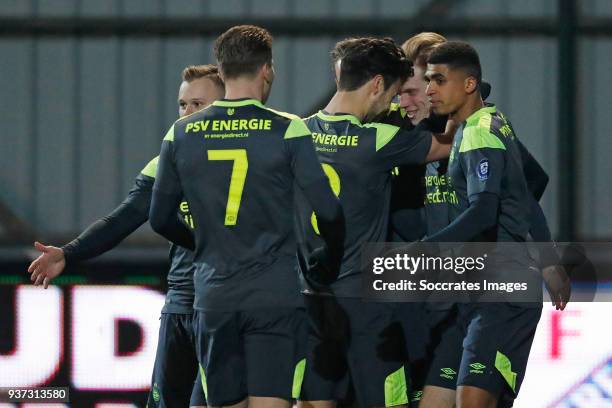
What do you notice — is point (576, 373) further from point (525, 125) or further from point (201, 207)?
point (525, 125)

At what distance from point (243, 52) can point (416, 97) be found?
1270 mm

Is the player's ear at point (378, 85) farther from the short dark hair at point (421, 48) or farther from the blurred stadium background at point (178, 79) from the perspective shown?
the blurred stadium background at point (178, 79)

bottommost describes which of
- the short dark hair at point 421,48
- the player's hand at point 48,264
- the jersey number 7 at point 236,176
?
the player's hand at point 48,264

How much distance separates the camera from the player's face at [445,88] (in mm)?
5133

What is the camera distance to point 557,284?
526cm

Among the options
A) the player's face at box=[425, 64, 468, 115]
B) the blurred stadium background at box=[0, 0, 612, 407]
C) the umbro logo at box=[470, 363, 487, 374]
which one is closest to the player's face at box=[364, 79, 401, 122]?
the player's face at box=[425, 64, 468, 115]

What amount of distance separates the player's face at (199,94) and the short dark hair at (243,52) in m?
1.05

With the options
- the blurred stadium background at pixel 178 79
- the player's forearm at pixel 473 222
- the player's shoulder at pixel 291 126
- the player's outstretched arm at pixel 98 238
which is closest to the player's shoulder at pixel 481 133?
the player's forearm at pixel 473 222

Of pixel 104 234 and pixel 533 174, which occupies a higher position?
pixel 533 174

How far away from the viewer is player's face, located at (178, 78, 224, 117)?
572cm

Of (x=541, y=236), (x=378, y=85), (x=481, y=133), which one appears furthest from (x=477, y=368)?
(x=378, y=85)

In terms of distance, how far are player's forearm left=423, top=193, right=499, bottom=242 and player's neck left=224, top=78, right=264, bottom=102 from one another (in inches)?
32.1

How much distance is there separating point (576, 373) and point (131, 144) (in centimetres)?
544

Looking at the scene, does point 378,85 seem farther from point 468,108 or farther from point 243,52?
point 243,52
